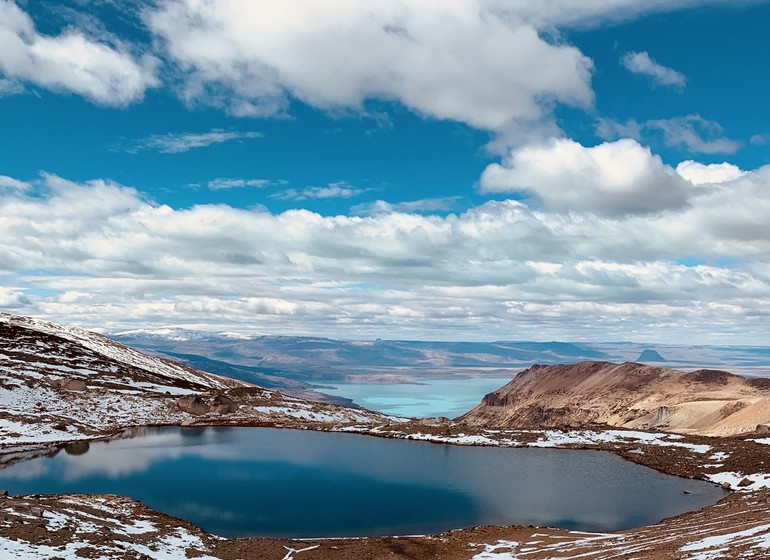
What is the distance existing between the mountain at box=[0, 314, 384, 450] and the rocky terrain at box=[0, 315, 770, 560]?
0.24m

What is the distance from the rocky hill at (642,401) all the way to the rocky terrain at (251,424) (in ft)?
5.47

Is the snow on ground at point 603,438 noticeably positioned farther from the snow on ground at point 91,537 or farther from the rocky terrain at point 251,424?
the snow on ground at point 91,537

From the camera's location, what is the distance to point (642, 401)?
Result: 438 feet

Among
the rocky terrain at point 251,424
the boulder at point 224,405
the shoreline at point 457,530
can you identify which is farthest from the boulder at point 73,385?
the shoreline at point 457,530

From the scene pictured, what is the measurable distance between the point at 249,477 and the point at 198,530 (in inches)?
645

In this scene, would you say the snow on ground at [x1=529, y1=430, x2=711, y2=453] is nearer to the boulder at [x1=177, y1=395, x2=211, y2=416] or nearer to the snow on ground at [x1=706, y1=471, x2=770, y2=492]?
the snow on ground at [x1=706, y1=471, x2=770, y2=492]

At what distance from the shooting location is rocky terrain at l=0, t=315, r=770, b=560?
3170cm

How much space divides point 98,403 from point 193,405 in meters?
14.7

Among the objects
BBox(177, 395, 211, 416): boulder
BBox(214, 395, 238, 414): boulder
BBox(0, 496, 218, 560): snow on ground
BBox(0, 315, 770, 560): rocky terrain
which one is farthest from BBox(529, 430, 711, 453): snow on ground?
BBox(177, 395, 211, 416): boulder

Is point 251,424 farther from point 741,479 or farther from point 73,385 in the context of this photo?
point 741,479

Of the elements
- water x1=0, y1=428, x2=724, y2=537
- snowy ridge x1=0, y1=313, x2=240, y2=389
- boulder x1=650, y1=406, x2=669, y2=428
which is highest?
snowy ridge x1=0, y1=313, x2=240, y2=389

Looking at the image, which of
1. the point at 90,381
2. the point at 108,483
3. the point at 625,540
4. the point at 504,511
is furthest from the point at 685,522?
the point at 90,381

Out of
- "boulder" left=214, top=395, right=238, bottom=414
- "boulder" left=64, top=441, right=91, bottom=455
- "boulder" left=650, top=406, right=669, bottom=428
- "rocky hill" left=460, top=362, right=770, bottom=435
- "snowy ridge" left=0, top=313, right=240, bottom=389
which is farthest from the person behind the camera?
"snowy ridge" left=0, top=313, right=240, bottom=389

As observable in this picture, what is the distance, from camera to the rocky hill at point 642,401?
99.5 m
